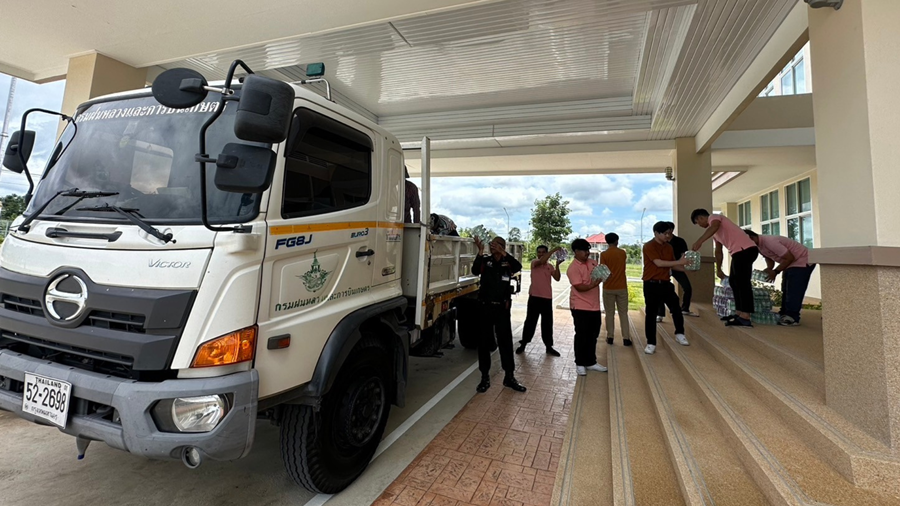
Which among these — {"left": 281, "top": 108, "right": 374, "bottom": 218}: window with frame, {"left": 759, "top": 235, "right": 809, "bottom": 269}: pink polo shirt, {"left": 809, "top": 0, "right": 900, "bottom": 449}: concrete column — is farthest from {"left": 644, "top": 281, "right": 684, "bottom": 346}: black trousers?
{"left": 281, "top": 108, "right": 374, "bottom": 218}: window with frame

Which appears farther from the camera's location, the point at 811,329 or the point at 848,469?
the point at 811,329

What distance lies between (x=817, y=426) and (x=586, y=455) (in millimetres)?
1369

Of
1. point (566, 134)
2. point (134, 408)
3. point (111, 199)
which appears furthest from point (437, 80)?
point (134, 408)

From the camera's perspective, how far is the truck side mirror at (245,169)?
1.62m

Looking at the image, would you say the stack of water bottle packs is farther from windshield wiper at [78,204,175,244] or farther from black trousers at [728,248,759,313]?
windshield wiper at [78,204,175,244]


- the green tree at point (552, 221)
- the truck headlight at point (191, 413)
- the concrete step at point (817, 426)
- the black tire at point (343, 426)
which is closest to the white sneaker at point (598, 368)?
the concrete step at point (817, 426)

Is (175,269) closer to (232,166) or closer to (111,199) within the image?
(232,166)

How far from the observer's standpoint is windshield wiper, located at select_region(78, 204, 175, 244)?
174cm

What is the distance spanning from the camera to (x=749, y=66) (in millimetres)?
4695

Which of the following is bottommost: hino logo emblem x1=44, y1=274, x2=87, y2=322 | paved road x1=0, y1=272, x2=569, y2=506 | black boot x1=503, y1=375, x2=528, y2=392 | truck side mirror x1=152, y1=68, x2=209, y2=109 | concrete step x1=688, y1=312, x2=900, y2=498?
paved road x1=0, y1=272, x2=569, y2=506

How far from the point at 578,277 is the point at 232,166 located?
3808 mm

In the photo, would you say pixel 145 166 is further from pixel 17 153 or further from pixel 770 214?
pixel 770 214

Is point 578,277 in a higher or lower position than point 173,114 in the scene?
lower

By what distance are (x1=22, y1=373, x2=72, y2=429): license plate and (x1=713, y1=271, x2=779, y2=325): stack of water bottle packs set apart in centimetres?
618
